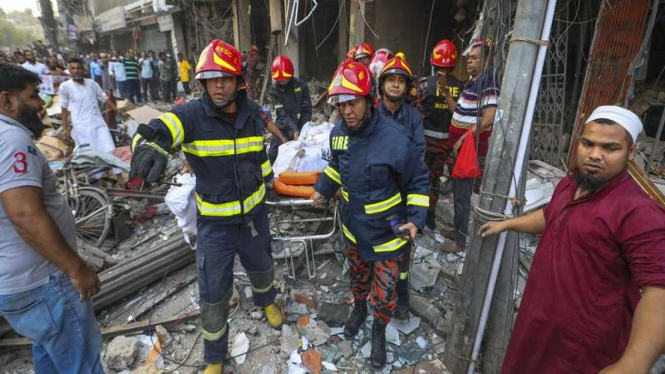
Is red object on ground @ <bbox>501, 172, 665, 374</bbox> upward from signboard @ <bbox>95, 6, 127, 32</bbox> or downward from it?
downward

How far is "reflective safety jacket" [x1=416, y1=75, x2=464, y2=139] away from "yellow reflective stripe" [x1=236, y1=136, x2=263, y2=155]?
2290 mm

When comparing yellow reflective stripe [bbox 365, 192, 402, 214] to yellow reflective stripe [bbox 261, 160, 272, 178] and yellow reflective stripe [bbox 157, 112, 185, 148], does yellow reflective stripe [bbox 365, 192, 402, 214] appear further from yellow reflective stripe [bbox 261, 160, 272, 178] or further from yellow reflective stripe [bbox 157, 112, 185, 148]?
yellow reflective stripe [bbox 157, 112, 185, 148]

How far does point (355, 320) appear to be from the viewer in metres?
2.93

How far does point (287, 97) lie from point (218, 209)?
329 centimetres

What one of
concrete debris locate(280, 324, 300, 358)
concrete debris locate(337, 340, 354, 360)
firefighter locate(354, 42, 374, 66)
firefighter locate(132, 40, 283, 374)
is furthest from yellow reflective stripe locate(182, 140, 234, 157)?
firefighter locate(354, 42, 374, 66)

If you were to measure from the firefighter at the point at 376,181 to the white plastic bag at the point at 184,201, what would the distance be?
1372 mm

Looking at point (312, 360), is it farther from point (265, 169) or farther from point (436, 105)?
point (436, 105)

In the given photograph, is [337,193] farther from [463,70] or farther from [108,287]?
[463,70]

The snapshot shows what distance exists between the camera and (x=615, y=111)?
4.46 ft

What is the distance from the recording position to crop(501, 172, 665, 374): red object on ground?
124cm

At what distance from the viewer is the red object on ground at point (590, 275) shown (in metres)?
1.24

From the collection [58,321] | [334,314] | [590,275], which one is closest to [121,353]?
[58,321]

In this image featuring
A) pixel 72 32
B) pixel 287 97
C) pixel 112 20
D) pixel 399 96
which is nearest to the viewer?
pixel 399 96

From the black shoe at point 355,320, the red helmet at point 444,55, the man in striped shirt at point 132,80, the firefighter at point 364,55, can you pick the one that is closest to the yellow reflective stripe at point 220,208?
the black shoe at point 355,320
